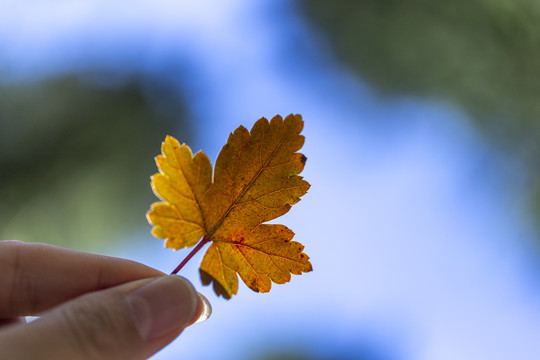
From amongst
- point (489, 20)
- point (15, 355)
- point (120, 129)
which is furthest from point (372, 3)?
point (15, 355)

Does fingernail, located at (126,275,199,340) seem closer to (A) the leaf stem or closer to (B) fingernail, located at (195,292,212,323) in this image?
(A) the leaf stem

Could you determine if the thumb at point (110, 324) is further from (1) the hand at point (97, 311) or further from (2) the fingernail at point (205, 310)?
(2) the fingernail at point (205, 310)

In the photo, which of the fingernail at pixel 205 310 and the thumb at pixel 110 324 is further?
the fingernail at pixel 205 310

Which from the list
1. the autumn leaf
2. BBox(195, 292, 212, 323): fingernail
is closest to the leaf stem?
the autumn leaf

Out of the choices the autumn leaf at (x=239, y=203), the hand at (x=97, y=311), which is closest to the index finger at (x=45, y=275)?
the hand at (x=97, y=311)

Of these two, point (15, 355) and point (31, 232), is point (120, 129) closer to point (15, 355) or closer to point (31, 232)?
point (31, 232)

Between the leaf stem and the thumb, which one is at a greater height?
the leaf stem

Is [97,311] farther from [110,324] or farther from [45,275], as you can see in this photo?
[45,275]
